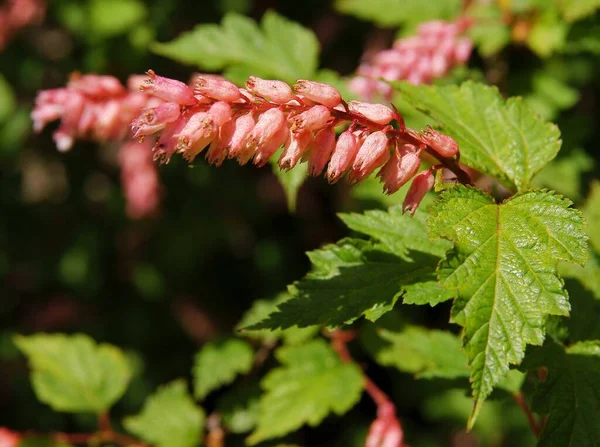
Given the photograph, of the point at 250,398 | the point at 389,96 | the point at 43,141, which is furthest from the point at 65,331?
the point at 389,96

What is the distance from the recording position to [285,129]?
171cm

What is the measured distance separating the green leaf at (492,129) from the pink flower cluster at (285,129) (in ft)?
1.02

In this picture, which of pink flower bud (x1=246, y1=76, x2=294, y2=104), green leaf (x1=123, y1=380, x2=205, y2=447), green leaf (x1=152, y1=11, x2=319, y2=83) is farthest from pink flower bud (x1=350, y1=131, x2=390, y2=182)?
green leaf (x1=123, y1=380, x2=205, y2=447)

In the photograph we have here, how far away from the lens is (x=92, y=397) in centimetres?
316

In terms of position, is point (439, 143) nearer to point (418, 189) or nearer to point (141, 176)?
point (418, 189)

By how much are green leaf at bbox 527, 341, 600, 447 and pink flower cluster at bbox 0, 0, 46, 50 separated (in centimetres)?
404

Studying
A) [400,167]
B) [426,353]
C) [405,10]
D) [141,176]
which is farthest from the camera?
[141,176]

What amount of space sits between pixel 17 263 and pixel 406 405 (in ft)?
11.6

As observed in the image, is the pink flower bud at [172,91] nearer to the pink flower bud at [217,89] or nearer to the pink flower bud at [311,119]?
the pink flower bud at [217,89]

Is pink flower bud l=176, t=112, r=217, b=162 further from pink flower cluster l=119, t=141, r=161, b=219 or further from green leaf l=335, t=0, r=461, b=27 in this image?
pink flower cluster l=119, t=141, r=161, b=219

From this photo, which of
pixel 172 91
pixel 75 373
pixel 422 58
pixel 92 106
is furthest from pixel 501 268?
pixel 75 373

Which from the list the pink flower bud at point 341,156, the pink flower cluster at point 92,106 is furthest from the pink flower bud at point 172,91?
the pink flower cluster at point 92,106

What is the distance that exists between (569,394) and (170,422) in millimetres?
1837

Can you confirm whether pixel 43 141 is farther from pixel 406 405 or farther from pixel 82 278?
pixel 406 405
